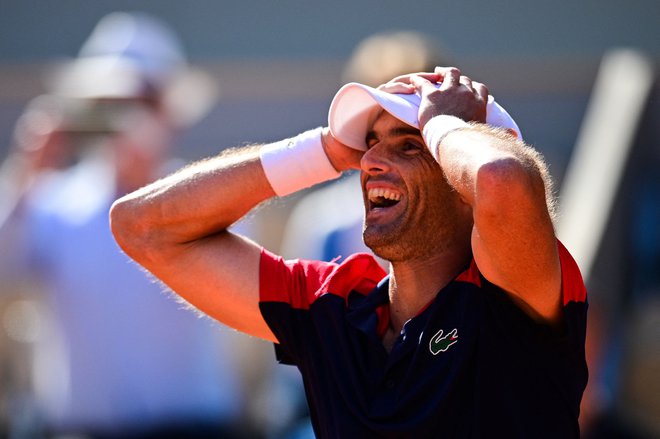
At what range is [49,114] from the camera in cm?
612

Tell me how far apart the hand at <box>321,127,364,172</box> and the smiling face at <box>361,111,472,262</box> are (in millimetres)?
191

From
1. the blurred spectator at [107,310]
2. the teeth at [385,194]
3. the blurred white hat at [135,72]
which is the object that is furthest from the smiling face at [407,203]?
the blurred white hat at [135,72]

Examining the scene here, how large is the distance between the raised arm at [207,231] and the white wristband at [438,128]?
481mm

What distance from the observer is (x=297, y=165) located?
3.60 metres

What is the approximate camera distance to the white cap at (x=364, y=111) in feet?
10.7

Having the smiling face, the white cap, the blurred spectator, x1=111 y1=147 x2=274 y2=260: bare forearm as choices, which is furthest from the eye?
the blurred spectator

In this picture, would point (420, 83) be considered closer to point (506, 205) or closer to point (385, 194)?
point (385, 194)

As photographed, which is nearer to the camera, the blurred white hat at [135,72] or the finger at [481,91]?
the finger at [481,91]

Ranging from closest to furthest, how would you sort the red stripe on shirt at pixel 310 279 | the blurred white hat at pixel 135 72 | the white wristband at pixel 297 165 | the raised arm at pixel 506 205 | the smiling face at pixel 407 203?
1. the raised arm at pixel 506 205
2. the smiling face at pixel 407 203
3. the red stripe on shirt at pixel 310 279
4. the white wristband at pixel 297 165
5. the blurred white hat at pixel 135 72

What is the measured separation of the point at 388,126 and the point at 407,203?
0.80ft

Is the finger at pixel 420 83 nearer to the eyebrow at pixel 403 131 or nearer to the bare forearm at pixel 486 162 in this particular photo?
the eyebrow at pixel 403 131

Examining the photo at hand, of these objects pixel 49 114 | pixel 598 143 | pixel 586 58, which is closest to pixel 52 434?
pixel 49 114

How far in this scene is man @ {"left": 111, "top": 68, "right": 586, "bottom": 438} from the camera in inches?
118

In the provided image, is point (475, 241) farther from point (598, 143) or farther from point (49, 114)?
point (598, 143)
